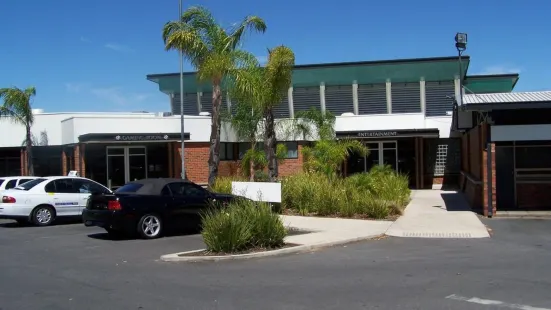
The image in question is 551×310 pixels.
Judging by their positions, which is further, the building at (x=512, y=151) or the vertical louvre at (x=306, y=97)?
the vertical louvre at (x=306, y=97)

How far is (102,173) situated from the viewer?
1092 inches

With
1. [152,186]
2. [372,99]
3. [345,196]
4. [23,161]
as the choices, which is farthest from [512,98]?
[23,161]

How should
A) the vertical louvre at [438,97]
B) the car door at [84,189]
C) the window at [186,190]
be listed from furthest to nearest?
the vertical louvre at [438,97] → the car door at [84,189] → the window at [186,190]

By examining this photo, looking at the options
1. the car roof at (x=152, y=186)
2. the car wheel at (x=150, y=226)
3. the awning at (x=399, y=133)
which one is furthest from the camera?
the awning at (x=399, y=133)

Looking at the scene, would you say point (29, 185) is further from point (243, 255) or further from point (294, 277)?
point (294, 277)

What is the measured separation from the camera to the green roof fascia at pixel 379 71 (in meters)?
34.9

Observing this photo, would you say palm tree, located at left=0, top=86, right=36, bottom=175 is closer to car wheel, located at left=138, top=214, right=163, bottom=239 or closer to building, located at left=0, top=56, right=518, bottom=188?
building, located at left=0, top=56, right=518, bottom=188

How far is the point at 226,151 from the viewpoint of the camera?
30.3 metres

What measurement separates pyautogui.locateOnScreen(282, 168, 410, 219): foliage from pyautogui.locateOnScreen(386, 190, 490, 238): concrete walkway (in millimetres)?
646

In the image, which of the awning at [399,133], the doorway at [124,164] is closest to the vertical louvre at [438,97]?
the awning at [399,133]

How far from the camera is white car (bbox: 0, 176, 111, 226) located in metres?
17.0

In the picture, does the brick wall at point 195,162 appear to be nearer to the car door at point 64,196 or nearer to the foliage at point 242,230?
the car door at point 64,196

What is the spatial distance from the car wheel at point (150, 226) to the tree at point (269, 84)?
205 inches

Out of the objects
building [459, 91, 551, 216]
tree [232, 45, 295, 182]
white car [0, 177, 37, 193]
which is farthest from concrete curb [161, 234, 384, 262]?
white car [0, 177, 37, 193]
